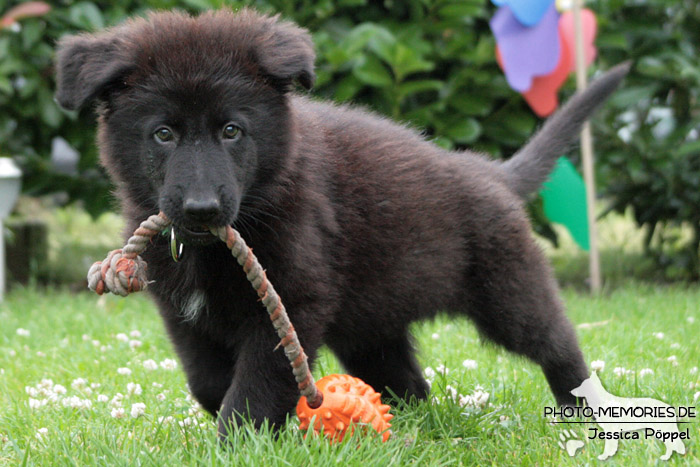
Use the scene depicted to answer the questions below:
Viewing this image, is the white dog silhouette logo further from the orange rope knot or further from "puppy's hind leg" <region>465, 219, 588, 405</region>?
the orange rope knot

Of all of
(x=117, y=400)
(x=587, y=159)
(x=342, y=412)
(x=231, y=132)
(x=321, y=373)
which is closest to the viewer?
(x=231, y=132)

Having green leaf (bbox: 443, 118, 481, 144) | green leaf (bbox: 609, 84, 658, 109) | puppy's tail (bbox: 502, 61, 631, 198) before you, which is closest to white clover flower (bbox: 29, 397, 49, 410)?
puppy's tail (bbox: 502, 61, 631, 198)

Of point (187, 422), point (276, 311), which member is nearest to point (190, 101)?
point (276, 311)

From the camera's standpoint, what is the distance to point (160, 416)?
9.70 feet

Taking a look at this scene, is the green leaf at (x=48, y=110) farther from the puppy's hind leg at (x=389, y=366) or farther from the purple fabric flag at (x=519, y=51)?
the puppy's hind leg at (x=389, y=366)

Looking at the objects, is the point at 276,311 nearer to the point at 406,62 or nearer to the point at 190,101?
the point at 190,101

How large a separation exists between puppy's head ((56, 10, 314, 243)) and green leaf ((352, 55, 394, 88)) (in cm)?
242

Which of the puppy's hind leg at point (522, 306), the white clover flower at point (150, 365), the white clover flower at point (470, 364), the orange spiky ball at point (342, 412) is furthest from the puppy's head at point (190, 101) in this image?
the white clover flower at point (470, 364)

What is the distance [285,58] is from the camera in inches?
99.3

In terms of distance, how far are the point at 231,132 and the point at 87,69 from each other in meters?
0.43

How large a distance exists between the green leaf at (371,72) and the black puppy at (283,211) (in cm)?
185

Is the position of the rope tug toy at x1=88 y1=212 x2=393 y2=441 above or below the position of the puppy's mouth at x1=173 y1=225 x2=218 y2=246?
below

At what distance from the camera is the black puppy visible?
7.95ft

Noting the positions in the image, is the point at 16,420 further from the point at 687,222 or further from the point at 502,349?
the point at 687,222
